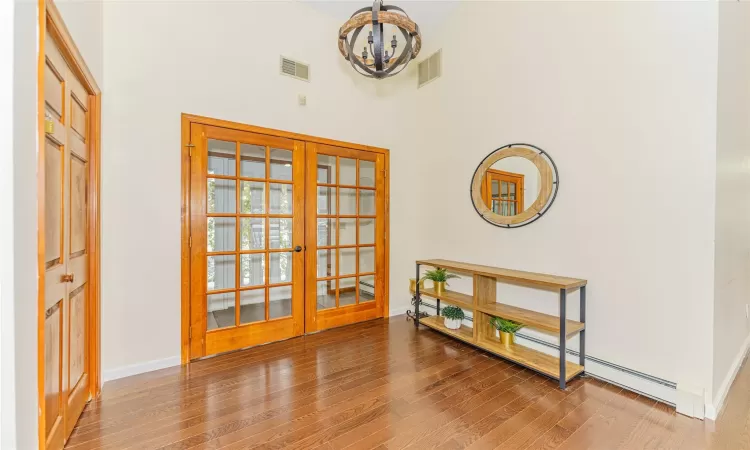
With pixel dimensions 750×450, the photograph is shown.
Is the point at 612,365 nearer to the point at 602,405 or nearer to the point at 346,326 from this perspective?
the point at 602,405

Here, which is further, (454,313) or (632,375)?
(454,313)

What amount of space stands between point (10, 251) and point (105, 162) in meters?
1.85

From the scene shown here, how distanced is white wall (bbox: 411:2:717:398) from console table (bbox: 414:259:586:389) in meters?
0.13

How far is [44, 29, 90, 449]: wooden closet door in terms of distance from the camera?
1.59 m

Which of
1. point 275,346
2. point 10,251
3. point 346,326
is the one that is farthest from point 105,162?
point 346,326

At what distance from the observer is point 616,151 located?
102 inches

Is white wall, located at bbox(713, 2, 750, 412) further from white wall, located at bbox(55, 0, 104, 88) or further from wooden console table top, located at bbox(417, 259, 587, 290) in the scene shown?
white wall, located at bbox(55, 0, 104, 88)

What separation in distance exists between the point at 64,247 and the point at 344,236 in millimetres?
2585

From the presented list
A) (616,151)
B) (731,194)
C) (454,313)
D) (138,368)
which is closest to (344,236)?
(454,313)

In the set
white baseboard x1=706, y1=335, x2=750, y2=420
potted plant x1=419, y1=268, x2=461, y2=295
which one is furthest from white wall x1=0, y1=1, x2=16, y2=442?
white baseboard x1=706, y1=335, x2=750, y2=420

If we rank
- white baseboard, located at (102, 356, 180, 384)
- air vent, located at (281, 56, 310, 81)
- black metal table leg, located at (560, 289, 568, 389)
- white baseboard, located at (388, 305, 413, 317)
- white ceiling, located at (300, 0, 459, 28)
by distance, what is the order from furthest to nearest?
white baseboard, located at (388, 305, 413, 317)
white ceiling, located at (300, 0, 459, 28)
air vent, located at (281, 56, 310, 81)
white baseboard, located at (102, 356, 180, 384)
black metal table leg, located at (560, 289, 568, 389)

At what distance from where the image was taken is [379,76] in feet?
7.84

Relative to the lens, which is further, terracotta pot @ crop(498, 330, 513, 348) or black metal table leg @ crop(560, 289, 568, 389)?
terracotta pot @ crop(498, 330, 513, 348)

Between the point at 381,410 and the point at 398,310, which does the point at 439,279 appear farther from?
the point at 381,410
